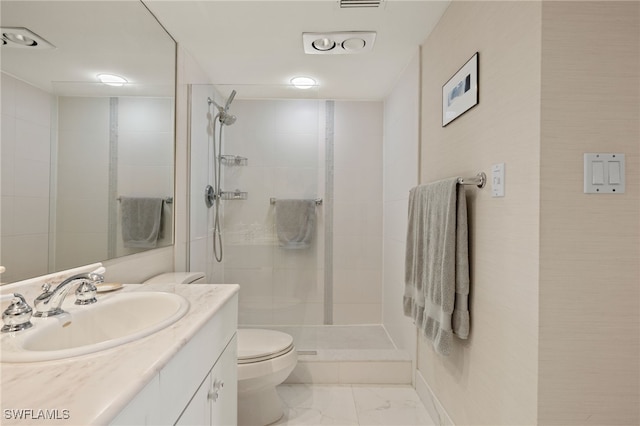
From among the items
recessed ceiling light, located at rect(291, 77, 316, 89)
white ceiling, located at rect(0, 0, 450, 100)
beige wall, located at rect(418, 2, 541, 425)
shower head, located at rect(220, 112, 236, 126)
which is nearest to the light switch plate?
beige wall, located at rect(418, 2, 541, 425)

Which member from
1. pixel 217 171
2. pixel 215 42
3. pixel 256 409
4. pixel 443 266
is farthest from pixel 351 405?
pixel 215 42

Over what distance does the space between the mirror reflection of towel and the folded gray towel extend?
34.8 inches

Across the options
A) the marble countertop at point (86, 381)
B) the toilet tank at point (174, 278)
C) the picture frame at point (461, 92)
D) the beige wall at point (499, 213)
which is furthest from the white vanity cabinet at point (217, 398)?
the picture frame at point (461, 92)

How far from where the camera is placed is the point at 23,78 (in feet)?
3.08

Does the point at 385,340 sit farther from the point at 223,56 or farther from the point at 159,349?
the point at 223,56

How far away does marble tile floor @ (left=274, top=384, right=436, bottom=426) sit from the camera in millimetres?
1783

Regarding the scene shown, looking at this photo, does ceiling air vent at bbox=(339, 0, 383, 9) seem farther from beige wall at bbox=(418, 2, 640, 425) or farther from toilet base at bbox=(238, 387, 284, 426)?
toilet base at bbox=(238, 387, 284, 426)

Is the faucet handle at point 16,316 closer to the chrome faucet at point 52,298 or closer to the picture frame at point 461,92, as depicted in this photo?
the chrome faucet at point 52,298

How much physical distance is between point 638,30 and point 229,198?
→ 7.21 feet

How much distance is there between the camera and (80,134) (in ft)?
3.88

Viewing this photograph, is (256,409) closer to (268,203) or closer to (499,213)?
(268,203)

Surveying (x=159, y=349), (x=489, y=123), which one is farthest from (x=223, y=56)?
(x=159, y=349)

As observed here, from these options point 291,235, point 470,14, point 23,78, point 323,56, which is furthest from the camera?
point 291,235

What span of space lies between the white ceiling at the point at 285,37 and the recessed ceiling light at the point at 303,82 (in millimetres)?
48
